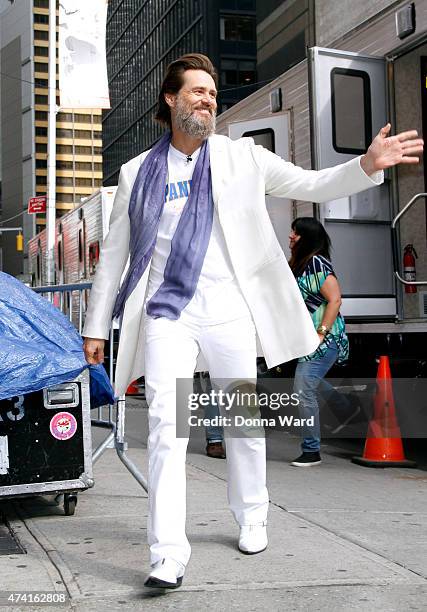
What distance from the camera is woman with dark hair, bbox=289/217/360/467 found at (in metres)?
7.13

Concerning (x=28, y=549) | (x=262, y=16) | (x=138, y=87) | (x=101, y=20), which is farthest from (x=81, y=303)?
(x=138, y=87)

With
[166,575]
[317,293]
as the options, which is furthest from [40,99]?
[166,575]

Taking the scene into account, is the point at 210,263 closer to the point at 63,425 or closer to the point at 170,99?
the point at 170,99

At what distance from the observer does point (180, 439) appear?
379cm

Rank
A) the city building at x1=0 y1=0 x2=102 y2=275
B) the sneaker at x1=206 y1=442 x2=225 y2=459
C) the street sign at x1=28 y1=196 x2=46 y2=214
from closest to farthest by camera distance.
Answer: the sneaker at x1=206 y1=442 x2=225 y2=459 → the street sign at x1=28 y1=196 x2=46 y2=214 → the city building at x1=0 y1=0 x2=102 y2=275

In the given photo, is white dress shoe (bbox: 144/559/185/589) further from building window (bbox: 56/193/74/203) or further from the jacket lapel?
building window (bbox: 56/193/74/203)

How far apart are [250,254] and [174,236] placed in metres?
0.33

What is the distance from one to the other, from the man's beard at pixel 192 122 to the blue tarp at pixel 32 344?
4.22 feet

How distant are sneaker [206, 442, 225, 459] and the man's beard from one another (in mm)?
3902

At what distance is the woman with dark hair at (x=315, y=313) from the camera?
281 inches

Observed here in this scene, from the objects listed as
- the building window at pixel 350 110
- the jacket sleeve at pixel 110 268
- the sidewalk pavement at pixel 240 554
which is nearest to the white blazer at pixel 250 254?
the jacket sleeve at pixel 110 268

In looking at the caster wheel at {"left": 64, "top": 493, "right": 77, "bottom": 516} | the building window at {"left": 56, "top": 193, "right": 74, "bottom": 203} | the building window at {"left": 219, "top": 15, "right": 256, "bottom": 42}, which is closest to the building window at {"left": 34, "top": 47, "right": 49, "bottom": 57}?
the building window at {"left": 56, "top": 193, "right": 74, "bottom": 203}

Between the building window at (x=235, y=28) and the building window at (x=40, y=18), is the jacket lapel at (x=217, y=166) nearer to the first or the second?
the building window at (x=235, y=28)

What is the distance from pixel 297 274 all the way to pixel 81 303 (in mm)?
1790
